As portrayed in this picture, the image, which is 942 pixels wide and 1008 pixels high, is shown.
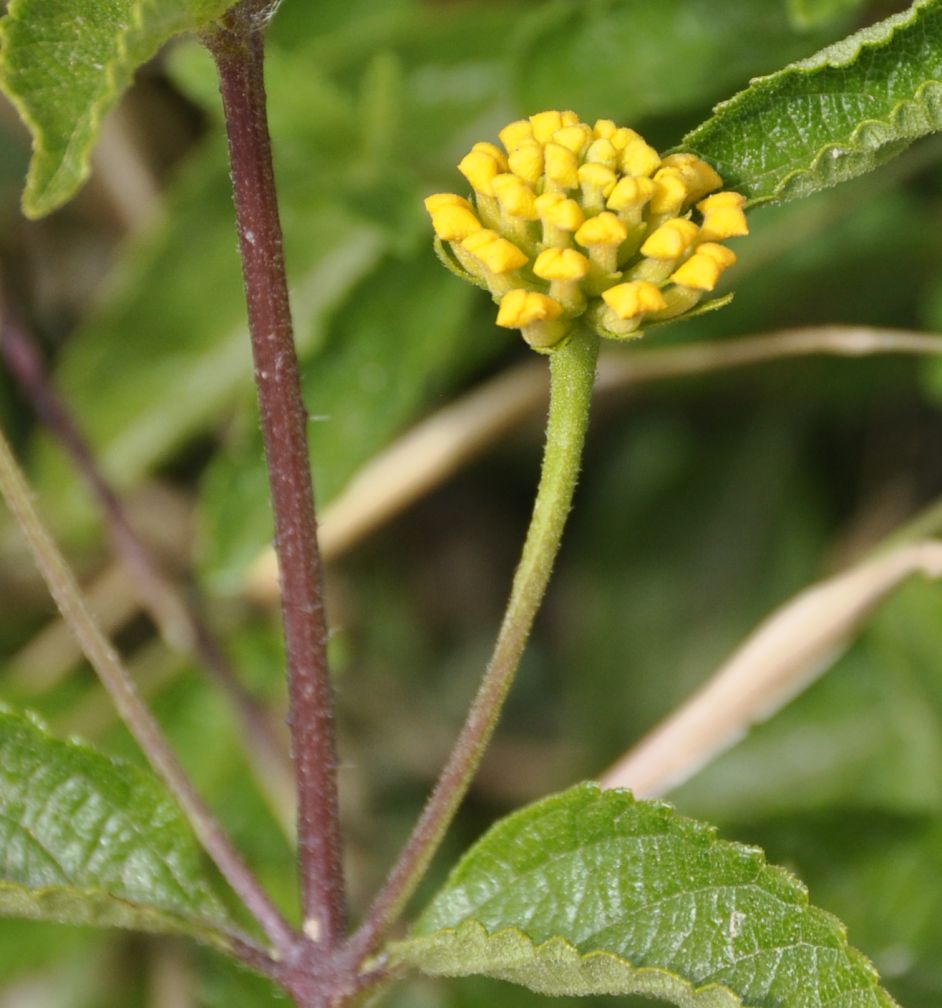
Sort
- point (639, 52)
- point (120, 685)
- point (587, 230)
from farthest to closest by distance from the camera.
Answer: point (639, 52), point (120, 685), point (587, 230)

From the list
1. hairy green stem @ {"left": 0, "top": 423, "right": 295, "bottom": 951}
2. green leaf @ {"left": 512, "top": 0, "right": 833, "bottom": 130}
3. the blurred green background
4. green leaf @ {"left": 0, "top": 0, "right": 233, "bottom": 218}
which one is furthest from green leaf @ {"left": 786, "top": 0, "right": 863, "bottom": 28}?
hairy green stem @ {"left": 0, "top": 423, "right": 295, "bottom": 951}

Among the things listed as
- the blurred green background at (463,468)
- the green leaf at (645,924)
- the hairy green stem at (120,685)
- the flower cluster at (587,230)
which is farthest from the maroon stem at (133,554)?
the flower cluster at (587,230)

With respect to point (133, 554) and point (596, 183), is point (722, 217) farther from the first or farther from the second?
point (133, 554)

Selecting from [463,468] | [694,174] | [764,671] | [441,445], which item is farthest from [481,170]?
[463,468]

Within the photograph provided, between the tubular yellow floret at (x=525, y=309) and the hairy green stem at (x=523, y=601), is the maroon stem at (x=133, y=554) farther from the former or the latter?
the tubular yellow floret at (x=525, y=309)

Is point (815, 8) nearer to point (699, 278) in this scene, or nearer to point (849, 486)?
point (699, 278)

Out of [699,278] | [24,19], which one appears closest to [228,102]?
[24,19]
